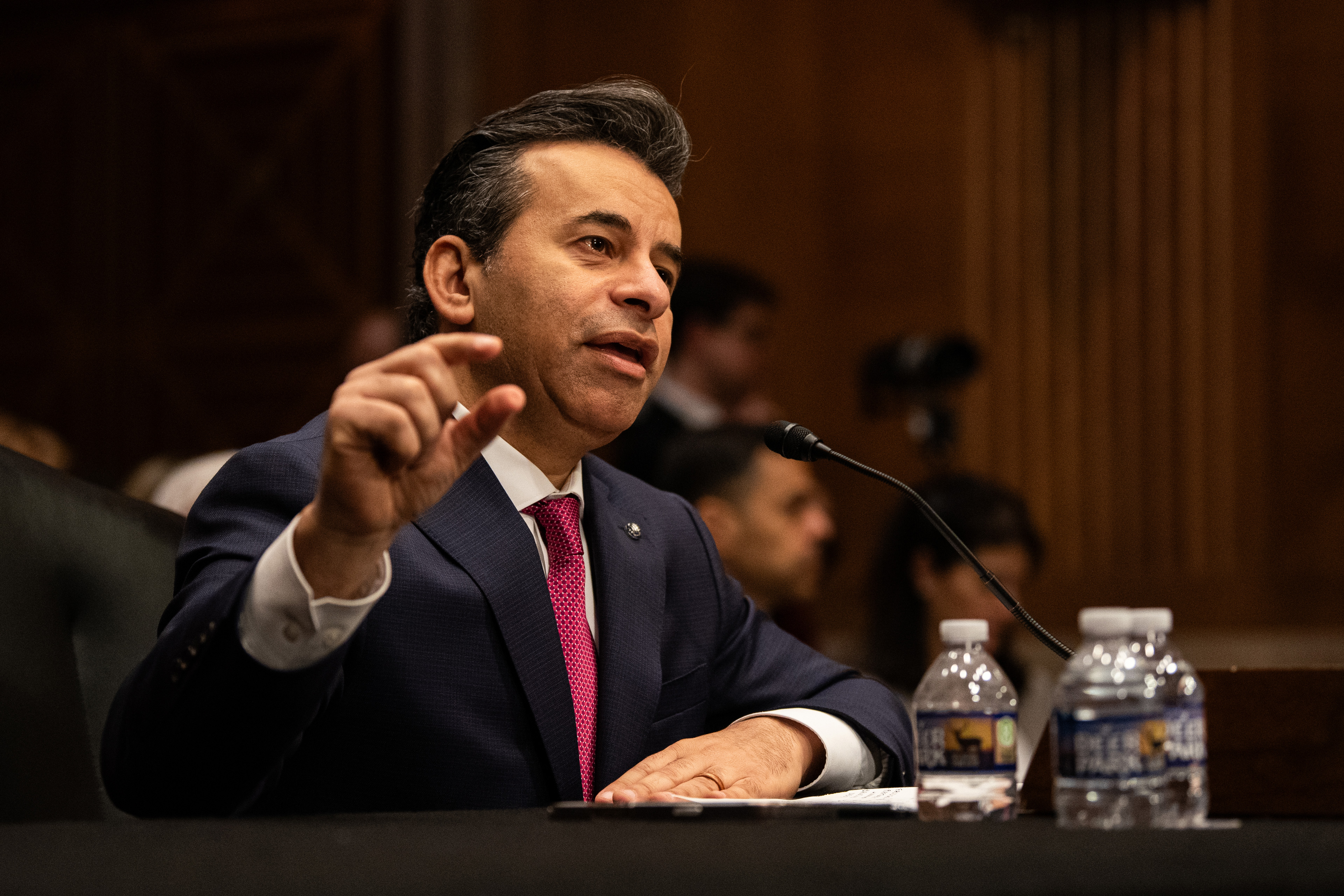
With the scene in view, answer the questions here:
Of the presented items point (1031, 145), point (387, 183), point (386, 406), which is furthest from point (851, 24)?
point (386, 406)

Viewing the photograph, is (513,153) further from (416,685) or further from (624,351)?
(416,685)

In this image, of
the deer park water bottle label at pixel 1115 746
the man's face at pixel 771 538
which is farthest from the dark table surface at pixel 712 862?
the man's face at pixel 771 538

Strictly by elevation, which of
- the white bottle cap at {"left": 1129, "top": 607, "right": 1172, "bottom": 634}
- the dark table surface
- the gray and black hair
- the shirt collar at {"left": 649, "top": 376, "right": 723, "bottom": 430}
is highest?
the gray and black hair

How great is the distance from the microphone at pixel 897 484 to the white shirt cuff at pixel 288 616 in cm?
42

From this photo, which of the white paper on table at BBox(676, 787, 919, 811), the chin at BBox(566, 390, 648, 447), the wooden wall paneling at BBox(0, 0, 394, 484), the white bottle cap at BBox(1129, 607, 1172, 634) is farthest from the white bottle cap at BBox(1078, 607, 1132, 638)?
the wooden wall paneling at BBox(0, 0, 394, 484)

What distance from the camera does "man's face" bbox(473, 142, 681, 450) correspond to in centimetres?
138

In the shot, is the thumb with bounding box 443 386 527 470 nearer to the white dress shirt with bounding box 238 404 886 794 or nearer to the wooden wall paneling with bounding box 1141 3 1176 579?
the white dress shirt with bounding box 238 404 886 794

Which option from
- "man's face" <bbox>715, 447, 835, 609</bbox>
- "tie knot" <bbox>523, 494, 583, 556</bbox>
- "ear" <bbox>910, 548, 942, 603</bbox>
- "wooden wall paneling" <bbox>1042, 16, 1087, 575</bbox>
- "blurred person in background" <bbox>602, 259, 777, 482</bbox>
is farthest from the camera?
"wooden wall paneling" <bbox>1042, 16, 1087, 575</bbox>

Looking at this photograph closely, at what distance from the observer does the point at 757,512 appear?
117 inches

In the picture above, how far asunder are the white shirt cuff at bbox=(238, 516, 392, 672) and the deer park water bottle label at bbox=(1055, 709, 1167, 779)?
441 mm

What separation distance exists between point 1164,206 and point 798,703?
3.04 m

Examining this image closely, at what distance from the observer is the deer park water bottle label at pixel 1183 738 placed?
0.80 m

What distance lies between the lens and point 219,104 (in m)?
5.05

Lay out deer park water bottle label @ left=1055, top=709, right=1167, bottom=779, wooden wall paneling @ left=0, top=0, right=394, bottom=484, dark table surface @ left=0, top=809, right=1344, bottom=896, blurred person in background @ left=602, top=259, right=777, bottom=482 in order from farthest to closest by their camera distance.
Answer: wooden wall paneling @ left=0, top=0, right=394, bottom=484, blurred person in background @ left=602, top=259, right=777, bottom=482, deer park water bottle label @ left=1055, top=709, right=1167, bottom=779, dark table surface @ left=0, top=809, right=1344, bottom=896
